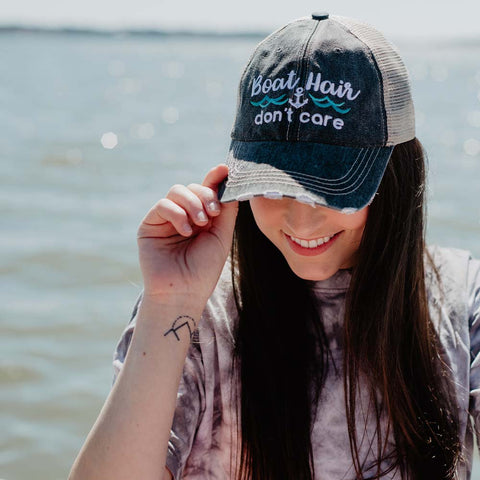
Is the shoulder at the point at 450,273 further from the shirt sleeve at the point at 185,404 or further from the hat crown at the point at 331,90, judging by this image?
the shirt sleeve at the point at 185,404

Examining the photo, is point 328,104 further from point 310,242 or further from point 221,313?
point 221,313

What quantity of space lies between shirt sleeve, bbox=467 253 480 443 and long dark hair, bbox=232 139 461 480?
2.0 inches

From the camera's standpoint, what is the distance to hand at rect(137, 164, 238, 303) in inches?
74.7

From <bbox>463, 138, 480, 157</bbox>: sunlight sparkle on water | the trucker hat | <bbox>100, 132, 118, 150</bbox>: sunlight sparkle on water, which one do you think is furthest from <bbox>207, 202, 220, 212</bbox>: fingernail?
<bbox>100, 132, 118, 150</bbox>: sunlight sparkle on water

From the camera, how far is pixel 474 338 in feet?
6.44

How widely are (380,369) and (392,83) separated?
24.6 inches

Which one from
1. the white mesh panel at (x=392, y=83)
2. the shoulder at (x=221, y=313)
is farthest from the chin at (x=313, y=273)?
the white mesh panel at (x=392, y=83)

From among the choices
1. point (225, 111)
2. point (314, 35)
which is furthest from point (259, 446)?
point (225, 111)

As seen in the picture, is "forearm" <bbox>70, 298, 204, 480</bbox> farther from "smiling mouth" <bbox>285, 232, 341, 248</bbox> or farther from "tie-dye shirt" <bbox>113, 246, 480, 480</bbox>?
"smiling mouth" <bbox>285, 232, 341, 248</bbox>

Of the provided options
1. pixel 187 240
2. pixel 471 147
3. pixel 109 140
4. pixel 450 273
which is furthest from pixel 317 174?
pixel 109 140

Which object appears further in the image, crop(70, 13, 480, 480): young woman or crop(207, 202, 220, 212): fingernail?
crop(207, 202, 220, 212): fingernail

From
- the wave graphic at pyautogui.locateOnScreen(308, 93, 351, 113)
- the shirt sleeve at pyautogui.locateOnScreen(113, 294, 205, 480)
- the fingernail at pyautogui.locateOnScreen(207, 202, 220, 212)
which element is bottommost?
the shirt sleeve at pyautogui.locateOnScreen(113, 294, 205, 480)

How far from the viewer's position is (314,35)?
1.76 m

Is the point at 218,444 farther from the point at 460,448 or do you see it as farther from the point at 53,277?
the point at 53,277
